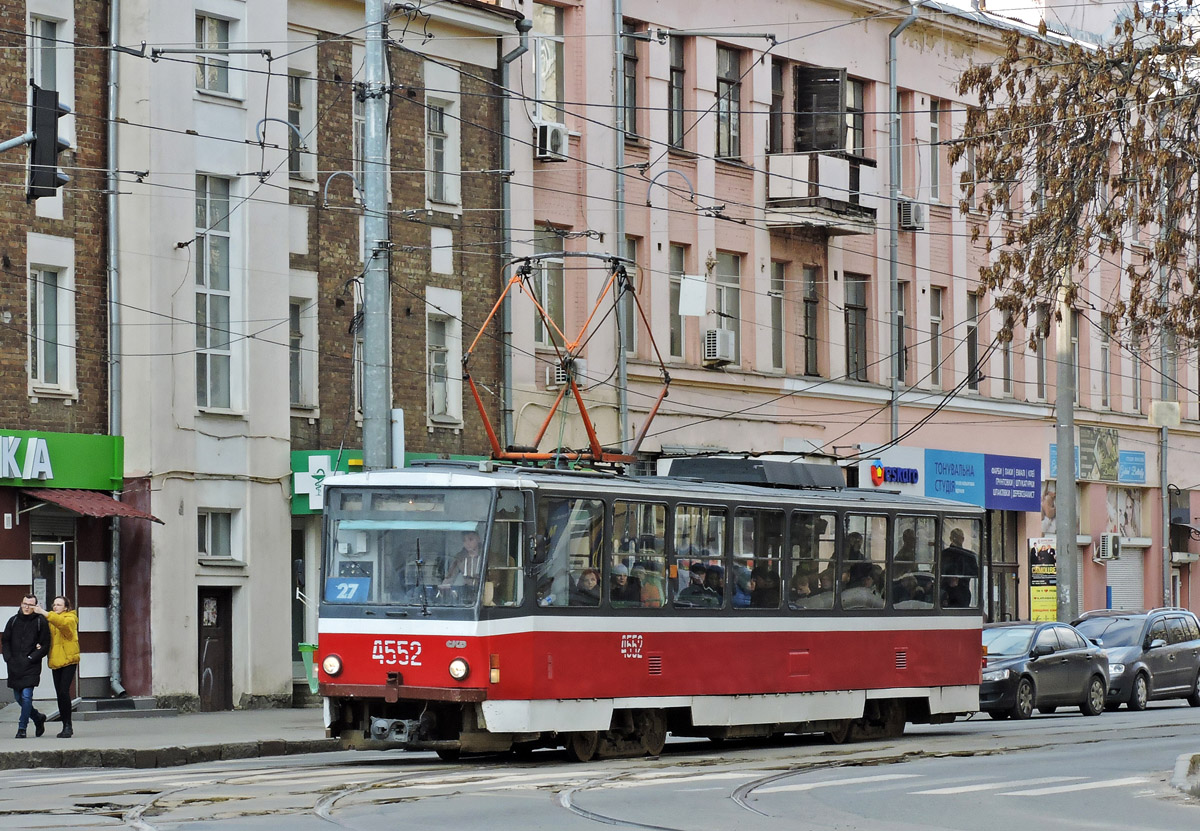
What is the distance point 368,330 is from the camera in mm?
21984

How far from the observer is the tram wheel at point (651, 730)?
20.2 meters

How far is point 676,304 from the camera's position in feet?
123

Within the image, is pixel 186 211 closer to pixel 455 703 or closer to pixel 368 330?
pixel 368 330

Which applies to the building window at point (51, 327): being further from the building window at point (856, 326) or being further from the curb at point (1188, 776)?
the building window at point (856, 326)


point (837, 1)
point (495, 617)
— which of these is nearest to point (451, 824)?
point (495, 617)

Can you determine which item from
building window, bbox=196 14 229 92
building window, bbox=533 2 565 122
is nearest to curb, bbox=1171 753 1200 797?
building window, bbox=196 14 229 92

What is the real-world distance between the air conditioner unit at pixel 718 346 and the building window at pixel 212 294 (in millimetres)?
10104

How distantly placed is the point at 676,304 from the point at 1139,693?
10.5m

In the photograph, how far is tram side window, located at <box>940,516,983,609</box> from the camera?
24.1 meters

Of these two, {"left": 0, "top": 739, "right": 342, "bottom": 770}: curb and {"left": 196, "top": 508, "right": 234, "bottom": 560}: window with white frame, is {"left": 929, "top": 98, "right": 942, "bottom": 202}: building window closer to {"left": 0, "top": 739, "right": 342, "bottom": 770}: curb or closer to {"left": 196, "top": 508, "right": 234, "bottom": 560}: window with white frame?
{"left": 196, "top": 508, "right": 234, "bottom": 560}: window with white frame

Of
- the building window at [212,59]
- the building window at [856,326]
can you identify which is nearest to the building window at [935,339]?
the building window at [856,326]

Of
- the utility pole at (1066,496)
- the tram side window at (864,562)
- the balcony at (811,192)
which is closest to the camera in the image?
the tram side window at (864,562)

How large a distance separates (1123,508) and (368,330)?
30.7 meters

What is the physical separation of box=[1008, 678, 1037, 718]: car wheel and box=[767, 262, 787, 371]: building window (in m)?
11.9
